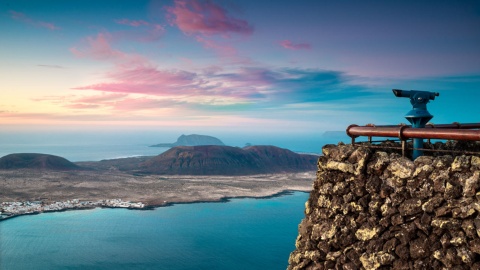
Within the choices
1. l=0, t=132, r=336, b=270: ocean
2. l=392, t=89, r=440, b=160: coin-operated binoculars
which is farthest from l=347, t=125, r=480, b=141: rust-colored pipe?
l=0, t=132, r=336, b=270: ocean

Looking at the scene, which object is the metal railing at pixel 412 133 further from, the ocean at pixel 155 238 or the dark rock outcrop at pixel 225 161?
the dark rock outcrop at pixel 225 161

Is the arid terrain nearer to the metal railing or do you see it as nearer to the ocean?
the ocean

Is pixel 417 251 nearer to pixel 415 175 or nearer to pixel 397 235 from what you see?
pixel 397 235

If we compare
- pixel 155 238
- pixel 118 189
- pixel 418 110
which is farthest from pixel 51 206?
pixel 418 110

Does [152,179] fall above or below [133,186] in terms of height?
above

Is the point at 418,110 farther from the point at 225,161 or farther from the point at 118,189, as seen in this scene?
the point at 225,161

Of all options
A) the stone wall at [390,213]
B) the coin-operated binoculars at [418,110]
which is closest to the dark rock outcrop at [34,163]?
the stone wall at [390,213]

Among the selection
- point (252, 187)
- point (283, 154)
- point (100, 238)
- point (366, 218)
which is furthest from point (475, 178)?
point (283, 154)
